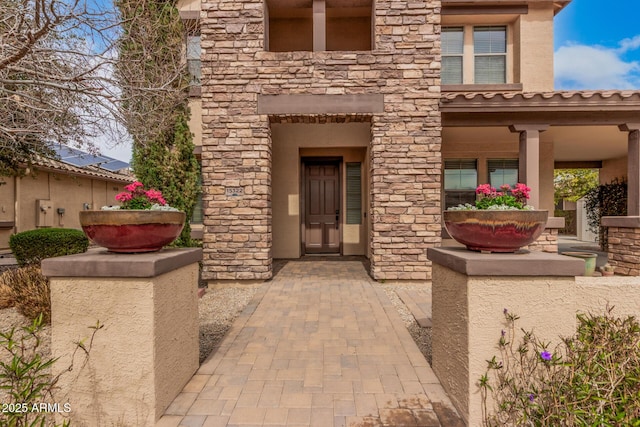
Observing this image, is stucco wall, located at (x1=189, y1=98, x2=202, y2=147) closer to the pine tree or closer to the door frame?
the pine tree

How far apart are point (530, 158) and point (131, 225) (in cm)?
661

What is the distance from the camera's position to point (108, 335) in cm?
218

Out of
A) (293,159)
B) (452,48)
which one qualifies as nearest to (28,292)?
(293,159)

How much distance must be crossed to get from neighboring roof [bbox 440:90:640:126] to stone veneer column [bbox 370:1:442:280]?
556 millimetres

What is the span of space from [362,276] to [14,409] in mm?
5410

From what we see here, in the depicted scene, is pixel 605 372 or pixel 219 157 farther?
pixel 219 157

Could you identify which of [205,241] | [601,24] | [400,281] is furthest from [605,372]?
[601,24]

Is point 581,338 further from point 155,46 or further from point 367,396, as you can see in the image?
point 155,46

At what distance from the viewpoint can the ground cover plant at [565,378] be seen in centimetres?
179

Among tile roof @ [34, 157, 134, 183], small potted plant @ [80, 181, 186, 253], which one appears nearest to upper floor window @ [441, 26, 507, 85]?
small potted plant @ [80, 181, 186, 253]

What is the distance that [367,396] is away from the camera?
2.59 meters

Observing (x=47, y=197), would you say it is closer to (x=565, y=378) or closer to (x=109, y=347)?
(x=109, y=347)

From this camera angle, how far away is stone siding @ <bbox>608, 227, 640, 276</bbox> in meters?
6.10

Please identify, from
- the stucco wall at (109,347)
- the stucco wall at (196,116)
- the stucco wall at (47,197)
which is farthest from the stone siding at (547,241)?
the stucco wall at (47,197)
